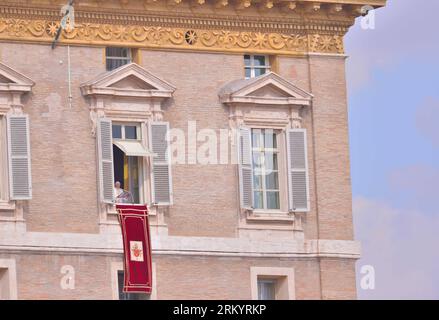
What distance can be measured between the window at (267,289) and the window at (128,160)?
3816mm

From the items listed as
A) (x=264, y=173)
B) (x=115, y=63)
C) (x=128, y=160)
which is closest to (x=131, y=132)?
(x=128, y=160)

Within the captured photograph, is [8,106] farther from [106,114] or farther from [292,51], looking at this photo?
[292,51]

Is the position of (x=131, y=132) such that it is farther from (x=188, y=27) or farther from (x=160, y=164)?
(x=188, y=27)

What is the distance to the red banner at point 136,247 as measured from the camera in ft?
278

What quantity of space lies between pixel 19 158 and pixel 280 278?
24.6 ft

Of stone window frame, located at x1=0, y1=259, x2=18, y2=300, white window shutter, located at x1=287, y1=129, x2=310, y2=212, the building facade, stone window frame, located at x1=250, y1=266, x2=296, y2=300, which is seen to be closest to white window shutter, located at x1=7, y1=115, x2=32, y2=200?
the building facade

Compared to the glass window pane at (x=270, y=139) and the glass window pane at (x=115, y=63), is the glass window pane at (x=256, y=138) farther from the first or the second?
the glass window pane at (x=115, y=63)

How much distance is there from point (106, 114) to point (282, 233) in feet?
17.8

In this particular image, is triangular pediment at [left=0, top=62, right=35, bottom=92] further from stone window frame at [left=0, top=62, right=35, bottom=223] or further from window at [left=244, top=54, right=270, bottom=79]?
window at [left=244, top=54, right=270, bottom=79]
